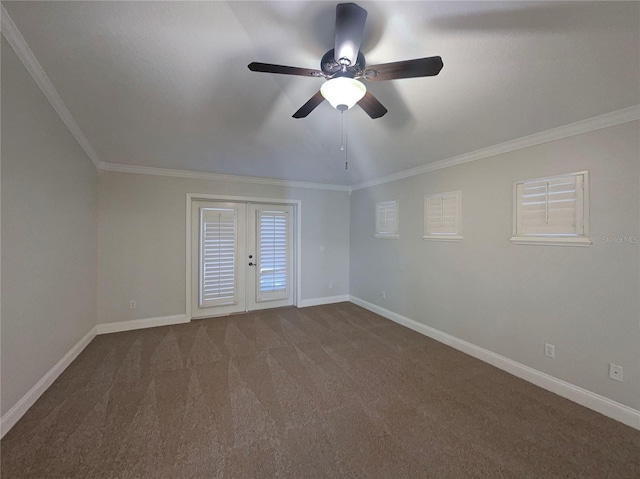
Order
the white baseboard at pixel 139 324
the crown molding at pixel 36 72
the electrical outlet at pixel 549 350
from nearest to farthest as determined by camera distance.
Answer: the crown molding at pixel 36 72
the electrical outlet at pixel 549 350
the white baseboard at pixel 139 324

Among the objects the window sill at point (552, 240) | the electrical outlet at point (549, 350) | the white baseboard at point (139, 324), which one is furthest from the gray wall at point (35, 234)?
the electrical outlet at point (549, 350)

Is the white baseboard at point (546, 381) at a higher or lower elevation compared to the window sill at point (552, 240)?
lower

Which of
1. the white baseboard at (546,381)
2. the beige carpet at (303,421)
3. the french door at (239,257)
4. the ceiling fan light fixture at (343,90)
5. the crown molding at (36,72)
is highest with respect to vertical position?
the crown molding at (36,72)

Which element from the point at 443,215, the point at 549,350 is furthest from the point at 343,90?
the point at 549,350

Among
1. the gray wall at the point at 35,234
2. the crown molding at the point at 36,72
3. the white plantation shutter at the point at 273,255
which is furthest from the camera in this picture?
the white plantation shutter at the point at 273,255

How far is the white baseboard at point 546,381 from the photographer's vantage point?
199cm

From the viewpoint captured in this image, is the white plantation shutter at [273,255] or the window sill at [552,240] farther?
the white plantation shutter at [273,255]

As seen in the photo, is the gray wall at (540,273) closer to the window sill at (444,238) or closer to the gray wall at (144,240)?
the window sill at (444,238)

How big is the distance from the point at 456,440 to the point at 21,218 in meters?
3.62

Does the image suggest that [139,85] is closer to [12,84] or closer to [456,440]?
[12,84]

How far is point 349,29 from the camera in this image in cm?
137

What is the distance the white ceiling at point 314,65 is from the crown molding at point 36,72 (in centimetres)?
4

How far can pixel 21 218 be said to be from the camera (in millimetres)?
1918

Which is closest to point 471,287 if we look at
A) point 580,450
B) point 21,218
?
point 580,450
